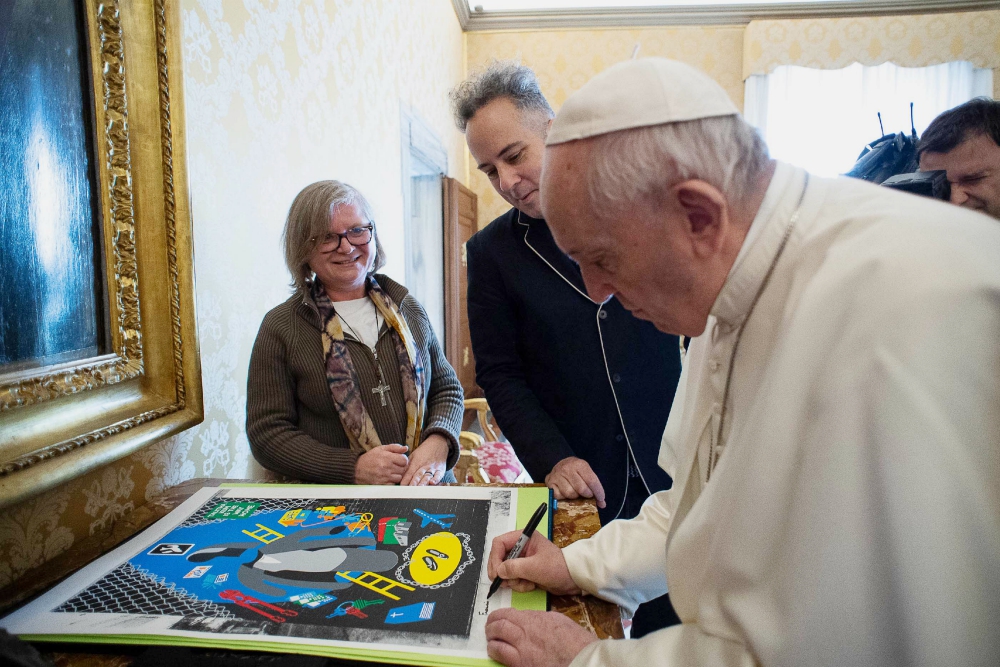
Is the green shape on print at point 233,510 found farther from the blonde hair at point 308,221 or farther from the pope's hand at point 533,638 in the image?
the blonde hair at point 308,221

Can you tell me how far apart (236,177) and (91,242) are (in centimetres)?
79

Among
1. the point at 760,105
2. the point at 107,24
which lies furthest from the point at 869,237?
the point at 760,105

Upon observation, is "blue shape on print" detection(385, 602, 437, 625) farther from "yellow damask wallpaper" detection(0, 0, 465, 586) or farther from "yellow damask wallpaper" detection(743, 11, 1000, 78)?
"yellow damask wallpaper" detection(743, 11, 1000, 78)

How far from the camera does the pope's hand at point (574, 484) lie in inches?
49.2

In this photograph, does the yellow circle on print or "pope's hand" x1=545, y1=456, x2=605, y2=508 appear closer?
the yellow circle on print

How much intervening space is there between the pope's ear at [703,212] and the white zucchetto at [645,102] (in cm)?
10

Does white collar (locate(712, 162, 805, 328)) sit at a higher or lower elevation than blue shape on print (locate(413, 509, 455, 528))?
higher

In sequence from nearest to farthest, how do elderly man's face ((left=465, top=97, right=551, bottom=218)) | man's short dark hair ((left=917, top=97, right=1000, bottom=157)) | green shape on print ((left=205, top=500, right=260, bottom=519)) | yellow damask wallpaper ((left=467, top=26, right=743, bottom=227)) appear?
1. green shape on print ((left=205, top=500, right=260, bottom=519))
2. elderly man's face ((left=465, top=97, right=551, bottom=218))
3. man's short dark hair ((left=917, top=97, right=1000, bottom=157))
4. yellow damask wallpaper ((left=467, top=26, right=743, bottom=227))

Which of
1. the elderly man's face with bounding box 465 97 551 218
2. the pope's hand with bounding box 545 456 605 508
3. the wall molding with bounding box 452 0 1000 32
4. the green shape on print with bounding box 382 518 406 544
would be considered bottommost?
the pope's hand with bounding box 545 456 605 508

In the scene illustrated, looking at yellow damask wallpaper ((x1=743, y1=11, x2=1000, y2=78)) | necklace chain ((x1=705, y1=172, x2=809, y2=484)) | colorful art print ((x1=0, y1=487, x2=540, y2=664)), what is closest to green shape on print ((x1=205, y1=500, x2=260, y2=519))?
colorful art print ((x1=0, y1=487, x2=540, y2=664))

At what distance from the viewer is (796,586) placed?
1.95ft

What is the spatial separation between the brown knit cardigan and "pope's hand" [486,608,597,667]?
77 cm

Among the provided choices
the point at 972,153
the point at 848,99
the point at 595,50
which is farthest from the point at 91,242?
the point at 848,99

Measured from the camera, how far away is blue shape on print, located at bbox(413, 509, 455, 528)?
988 mm
